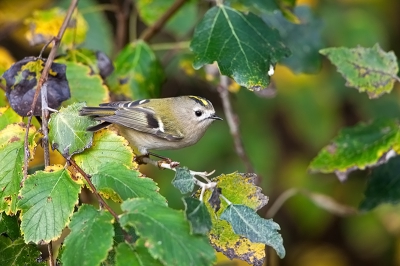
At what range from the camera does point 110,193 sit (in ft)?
4.50

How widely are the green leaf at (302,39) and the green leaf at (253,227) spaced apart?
1.24 metres

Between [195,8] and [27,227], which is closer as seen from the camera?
[27,227]

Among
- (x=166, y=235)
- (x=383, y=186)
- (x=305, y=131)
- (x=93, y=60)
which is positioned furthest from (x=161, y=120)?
(x=305, y=131)

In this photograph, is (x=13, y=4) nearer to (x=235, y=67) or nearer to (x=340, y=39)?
(x=340, y=39)

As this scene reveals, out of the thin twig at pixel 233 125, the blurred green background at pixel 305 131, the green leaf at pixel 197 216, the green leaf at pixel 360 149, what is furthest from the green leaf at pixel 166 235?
the blurred green background at pixel 305 131

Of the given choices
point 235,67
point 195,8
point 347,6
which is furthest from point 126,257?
point 347,6

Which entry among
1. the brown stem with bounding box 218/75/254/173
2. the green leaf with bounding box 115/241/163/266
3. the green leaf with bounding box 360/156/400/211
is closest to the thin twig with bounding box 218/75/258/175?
the brown stem with bounding box 218/75/254/173

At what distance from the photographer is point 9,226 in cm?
147

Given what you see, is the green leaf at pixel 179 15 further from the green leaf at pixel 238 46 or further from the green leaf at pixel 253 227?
the green leaf at pixel 253 227

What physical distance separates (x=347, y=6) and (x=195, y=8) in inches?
49.0

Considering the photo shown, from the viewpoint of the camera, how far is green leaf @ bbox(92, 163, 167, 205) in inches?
52.1

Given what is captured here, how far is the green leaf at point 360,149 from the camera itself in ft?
6.36

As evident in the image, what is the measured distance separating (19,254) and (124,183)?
346mm

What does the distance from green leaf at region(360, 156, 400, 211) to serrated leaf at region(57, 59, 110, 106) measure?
1.02 meters
